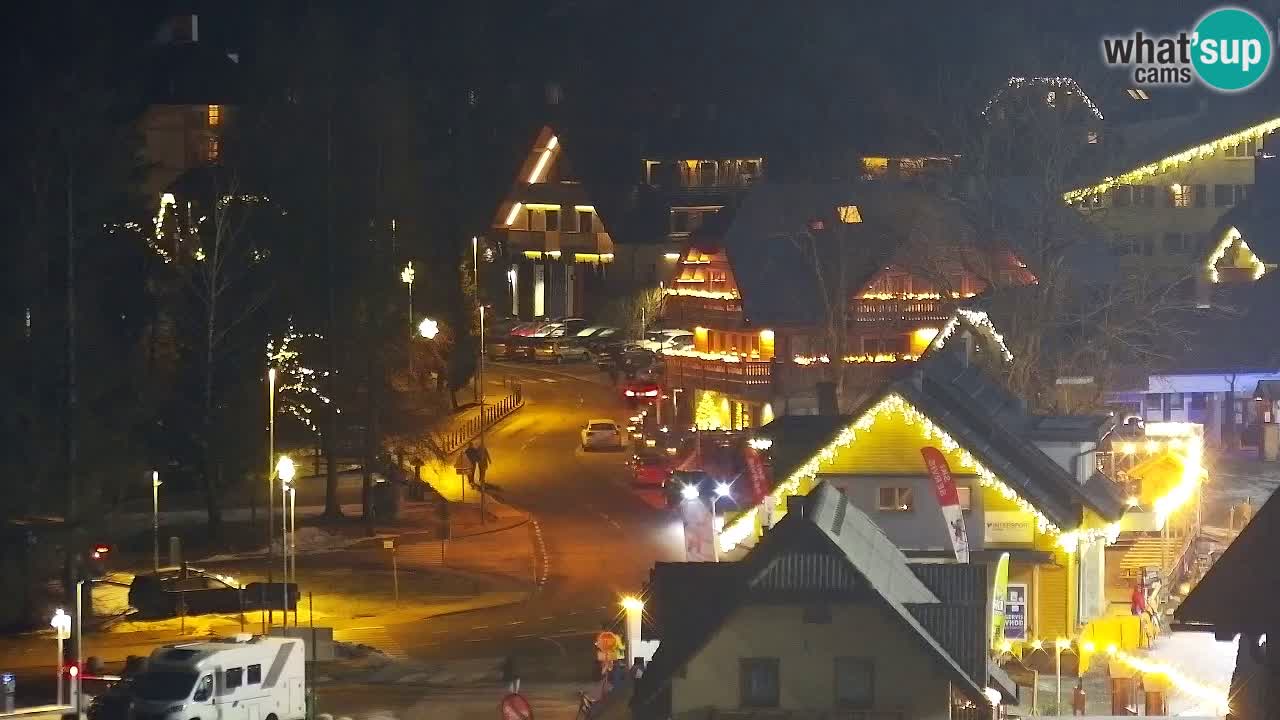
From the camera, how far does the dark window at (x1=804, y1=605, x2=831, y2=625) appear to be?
95.0ft

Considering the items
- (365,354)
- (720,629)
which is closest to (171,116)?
(365,354)

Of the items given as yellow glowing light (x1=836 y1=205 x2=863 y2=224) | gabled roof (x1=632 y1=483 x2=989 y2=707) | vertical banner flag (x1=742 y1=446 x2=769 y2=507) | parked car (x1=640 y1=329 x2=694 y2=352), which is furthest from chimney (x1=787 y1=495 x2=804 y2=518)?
yellow glowing light (x1=836 y1=205 x2=863 y2=224)

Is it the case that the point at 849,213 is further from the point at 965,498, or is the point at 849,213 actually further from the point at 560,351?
the point at 965,498

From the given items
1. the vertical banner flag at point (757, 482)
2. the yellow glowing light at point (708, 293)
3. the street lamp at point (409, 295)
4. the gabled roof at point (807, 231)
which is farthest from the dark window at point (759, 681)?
the yellow glowing light at point (708, 293)

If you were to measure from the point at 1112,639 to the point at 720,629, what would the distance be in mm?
14736

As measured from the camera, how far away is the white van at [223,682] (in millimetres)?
35875

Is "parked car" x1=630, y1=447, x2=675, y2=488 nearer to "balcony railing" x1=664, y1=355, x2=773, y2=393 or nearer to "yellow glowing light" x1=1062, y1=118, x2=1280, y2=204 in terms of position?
"balcony railing" x1=664, y1=355, x2=773, y2=393

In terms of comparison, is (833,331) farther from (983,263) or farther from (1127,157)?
(1127,157)

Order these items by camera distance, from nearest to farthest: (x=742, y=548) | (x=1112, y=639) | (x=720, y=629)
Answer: (x=720, y=629), (x=1112, y=639), (x=742, y=548)

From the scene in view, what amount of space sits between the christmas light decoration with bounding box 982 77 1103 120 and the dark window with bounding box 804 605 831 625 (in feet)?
192

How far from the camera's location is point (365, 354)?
63.2m

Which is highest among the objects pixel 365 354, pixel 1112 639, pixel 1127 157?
pixel 1127 157

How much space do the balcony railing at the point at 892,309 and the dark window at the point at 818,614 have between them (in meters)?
50.0

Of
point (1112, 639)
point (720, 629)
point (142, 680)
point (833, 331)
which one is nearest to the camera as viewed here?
point (720, 629)
